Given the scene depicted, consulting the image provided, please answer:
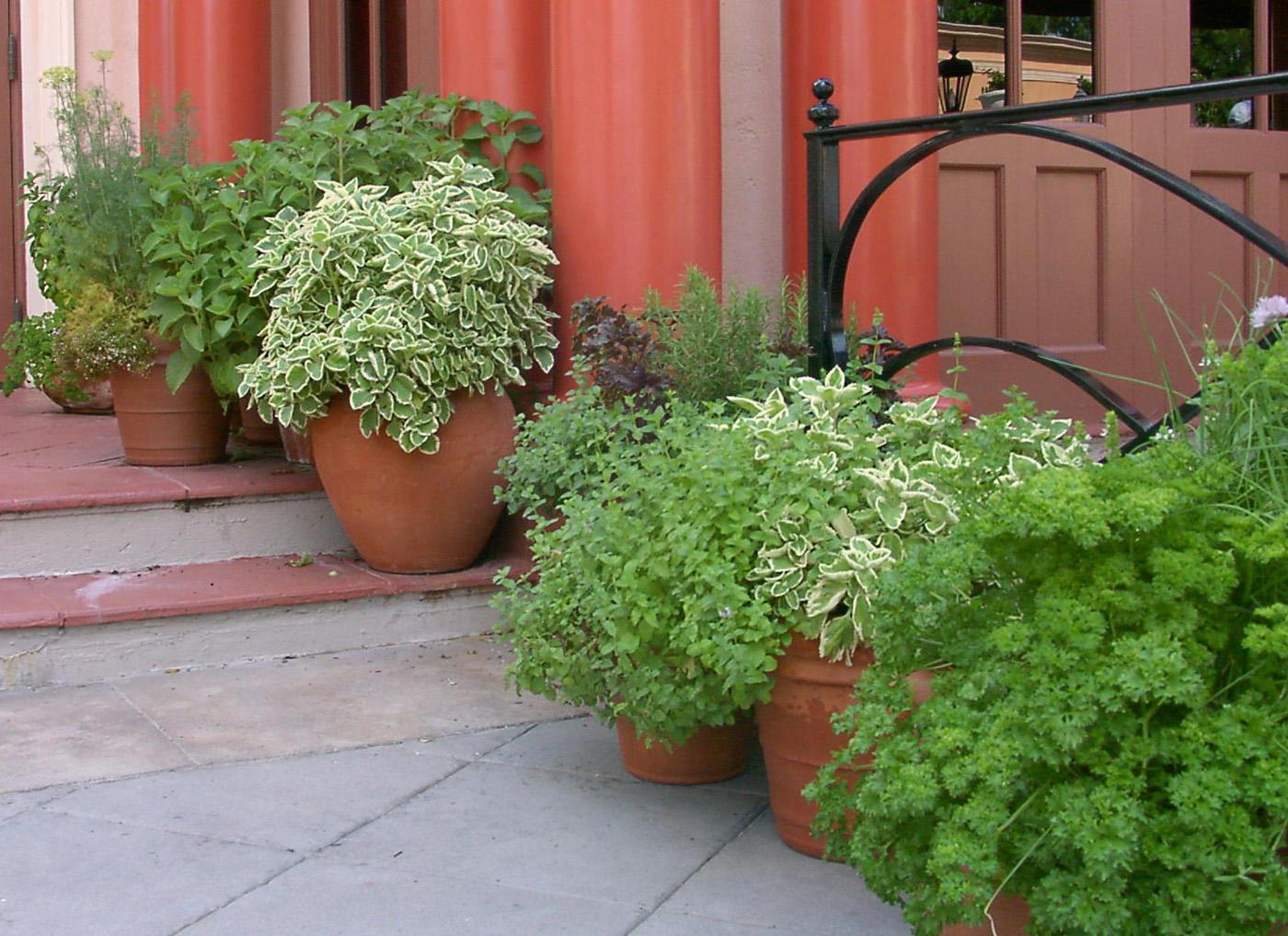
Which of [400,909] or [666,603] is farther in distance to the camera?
[666,603]

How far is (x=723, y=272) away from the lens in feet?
15.6

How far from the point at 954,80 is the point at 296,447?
8.55 ft

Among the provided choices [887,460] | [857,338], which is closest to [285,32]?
[857,338]

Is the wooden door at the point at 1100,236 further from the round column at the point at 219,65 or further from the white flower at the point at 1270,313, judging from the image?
the round column at the point at 219,65

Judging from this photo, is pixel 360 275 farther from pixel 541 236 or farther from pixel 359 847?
pixel 359 847

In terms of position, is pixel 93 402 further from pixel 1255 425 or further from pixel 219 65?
pixel 1255 425

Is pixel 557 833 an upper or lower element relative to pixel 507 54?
lower

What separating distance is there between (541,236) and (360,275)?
0.54m

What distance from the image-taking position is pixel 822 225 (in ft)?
11.5

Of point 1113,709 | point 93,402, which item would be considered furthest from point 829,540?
point 93,402

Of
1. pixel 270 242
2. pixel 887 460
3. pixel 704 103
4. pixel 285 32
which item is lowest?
pixel 887 460

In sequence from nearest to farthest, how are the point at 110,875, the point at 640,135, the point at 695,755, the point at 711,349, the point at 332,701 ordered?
the point at 110,875
the point at 695,755
the point at 332,701
the point at 711,349
the point at 640,135

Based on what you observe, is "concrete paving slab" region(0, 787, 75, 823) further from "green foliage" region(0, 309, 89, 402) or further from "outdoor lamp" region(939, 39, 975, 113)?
"outdoor lamp" region(939, 39, 975, 113)

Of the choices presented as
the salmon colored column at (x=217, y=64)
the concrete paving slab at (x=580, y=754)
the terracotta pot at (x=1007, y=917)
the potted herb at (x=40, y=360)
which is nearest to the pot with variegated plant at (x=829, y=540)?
the concrete paving slab at (x=580, y=754)
